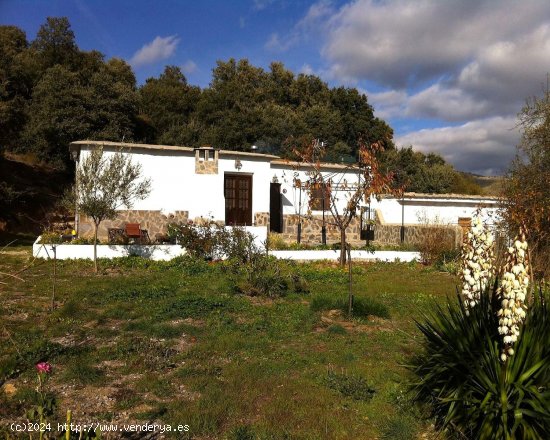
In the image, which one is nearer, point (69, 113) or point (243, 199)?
point (243, 199)

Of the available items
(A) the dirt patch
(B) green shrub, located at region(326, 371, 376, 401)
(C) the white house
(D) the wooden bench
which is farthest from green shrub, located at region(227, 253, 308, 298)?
(D) the wooden bench

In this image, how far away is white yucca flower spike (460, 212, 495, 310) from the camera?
13.5 feet

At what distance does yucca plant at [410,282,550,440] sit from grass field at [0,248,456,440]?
531 millimetres

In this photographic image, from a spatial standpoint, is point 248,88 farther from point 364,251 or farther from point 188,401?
point 188,401

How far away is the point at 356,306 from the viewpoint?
917 cm

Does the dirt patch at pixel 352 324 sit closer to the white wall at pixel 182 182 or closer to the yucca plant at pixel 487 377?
the yucca plant at pixel 487 377

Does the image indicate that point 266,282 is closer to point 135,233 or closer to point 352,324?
point 352,324

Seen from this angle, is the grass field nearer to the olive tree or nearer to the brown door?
the olive tree

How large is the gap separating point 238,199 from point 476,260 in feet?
55.5

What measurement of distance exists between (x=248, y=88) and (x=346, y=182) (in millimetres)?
22132

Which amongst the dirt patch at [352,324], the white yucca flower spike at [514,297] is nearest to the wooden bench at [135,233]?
the dirt patch at [352,324]

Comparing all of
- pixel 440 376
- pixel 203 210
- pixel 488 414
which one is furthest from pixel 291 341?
pixel 203 210

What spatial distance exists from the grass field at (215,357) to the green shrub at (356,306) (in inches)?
1.1

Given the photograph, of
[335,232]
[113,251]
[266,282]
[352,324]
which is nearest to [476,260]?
[352,324]
